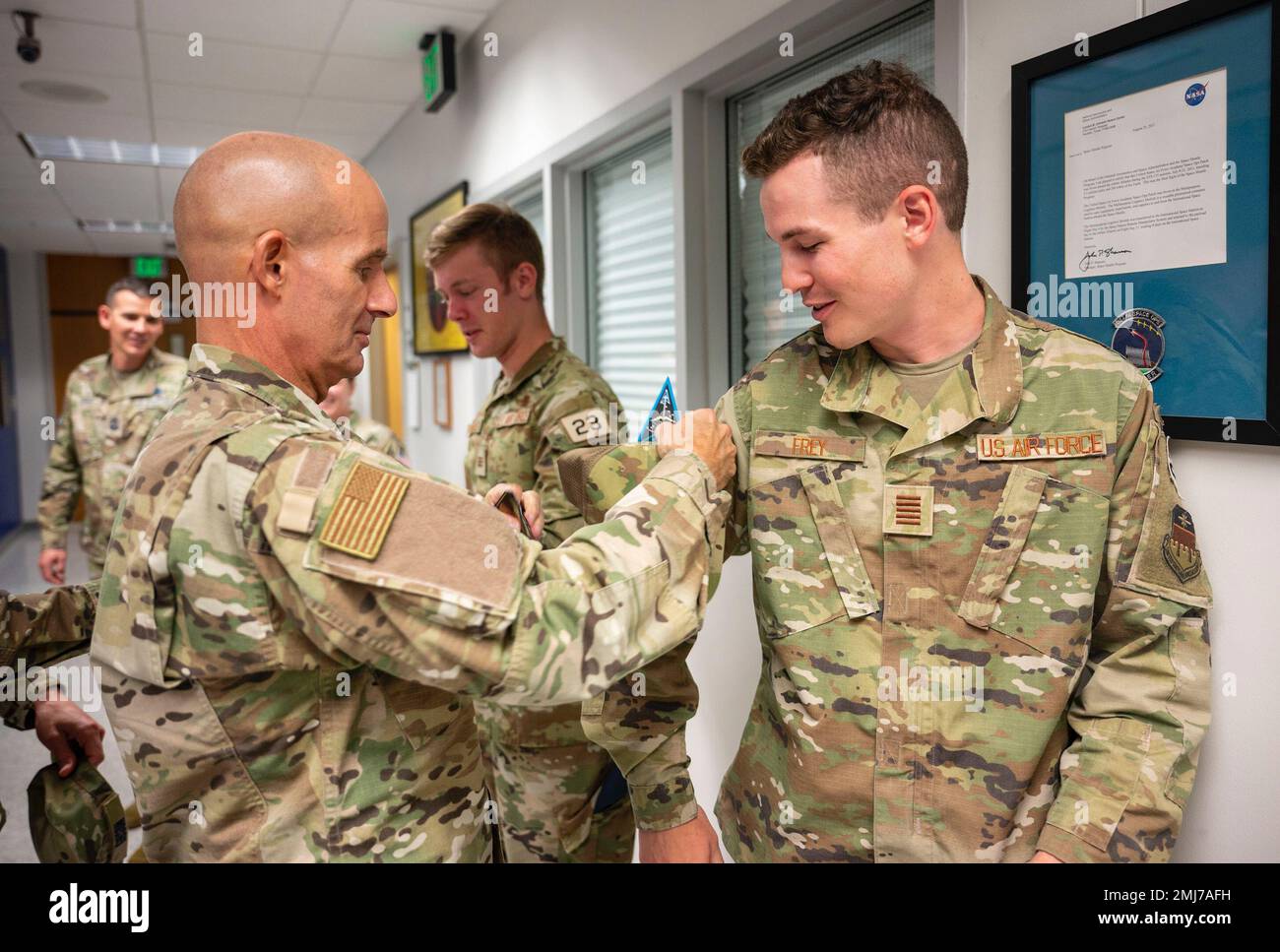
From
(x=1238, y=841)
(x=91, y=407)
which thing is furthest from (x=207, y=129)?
(x=1238, y=841)

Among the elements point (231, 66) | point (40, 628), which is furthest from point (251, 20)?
point (40, 628)

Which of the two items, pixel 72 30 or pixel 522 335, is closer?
pixel 522 335

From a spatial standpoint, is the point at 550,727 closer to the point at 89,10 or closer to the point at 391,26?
the point at 391,26

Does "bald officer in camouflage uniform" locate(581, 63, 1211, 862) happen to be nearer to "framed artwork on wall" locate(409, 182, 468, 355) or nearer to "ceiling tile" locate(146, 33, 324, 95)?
"framed artwork on wall" locate(409, 182, 468, 355)

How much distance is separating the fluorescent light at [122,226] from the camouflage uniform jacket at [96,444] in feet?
18.4

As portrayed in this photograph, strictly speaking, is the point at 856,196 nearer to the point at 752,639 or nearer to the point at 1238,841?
the point at 1238,841

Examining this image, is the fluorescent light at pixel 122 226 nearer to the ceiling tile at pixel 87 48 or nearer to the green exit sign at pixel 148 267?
the green exit sign at pixel 148 267

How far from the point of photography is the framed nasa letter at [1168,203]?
1.11 meters

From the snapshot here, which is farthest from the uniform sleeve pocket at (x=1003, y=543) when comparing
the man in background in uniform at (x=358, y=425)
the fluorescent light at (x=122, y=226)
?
the fluorescent light at (x=122, y=226)

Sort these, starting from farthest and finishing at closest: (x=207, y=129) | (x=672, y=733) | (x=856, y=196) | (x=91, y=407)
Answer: (x=207, y=129) → (x=91, y=407) → (x=672, y=733) → (x=856, y=196)

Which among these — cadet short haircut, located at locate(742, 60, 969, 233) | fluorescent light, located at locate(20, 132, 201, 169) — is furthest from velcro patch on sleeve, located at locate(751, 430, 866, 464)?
fluorescent light, located at locate(20, 132, 201, 169)

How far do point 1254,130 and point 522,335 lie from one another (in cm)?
166

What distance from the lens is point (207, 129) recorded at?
5762 mm

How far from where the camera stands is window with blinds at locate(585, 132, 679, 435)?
9.53ft
